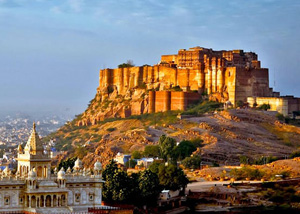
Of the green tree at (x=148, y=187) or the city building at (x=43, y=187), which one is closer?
the city building at (x=43, y=187)

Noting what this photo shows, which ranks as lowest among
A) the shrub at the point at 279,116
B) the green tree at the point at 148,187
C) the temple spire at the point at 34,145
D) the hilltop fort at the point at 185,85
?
the green tree at the point at 148,187

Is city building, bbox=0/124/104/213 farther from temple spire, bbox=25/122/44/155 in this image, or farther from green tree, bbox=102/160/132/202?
green tree, bbox=102/160/132/202

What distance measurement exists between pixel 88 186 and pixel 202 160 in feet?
124

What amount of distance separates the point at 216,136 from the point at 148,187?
116 ft

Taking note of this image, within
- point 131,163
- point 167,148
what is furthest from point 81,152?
point 167,148

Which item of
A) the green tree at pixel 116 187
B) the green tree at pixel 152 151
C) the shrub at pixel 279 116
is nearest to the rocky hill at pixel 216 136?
the shrub at pixel 279 116

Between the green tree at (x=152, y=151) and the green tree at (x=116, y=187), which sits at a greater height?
the green tree at (x=152, y=151)

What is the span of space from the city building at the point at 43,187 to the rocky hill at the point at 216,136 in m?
38.1

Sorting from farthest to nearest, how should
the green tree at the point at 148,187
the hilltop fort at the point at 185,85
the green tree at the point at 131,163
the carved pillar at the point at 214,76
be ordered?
the carved pillar at the point at 214,76 < the hilltop fort at the point at 185,85 < the green tree at the point at 131,163 < the green tree at the point at 148,187

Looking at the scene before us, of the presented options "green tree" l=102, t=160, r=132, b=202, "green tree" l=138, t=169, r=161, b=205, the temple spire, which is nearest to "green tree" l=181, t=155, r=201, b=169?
"green tree" l=138, t=169, r=161, b=205

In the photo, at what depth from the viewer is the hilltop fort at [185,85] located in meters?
117

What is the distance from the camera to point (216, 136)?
106 meters

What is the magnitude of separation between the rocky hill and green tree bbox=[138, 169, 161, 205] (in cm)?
2743

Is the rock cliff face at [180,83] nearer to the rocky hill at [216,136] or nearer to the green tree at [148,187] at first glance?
the rocky hill at [216,136]
